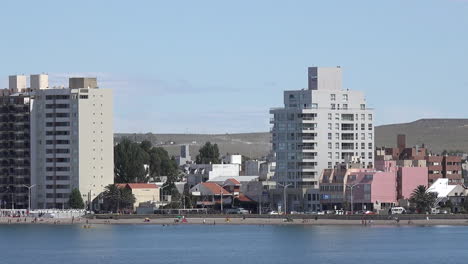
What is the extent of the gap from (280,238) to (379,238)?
1409cm

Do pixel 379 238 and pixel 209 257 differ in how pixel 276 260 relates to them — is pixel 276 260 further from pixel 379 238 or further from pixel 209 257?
pixel 379 238

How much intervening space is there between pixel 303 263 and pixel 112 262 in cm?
1961

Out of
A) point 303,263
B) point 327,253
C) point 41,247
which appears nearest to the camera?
point 303,263

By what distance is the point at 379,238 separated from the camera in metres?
193

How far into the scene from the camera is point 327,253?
169 meters

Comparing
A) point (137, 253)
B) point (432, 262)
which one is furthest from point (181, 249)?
point (432, 262)

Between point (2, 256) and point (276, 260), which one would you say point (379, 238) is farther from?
point (2, 256)

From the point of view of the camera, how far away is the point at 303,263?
508ft

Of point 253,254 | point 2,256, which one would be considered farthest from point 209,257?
point 2,256

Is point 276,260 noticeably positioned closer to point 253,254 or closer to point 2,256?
point 253,254

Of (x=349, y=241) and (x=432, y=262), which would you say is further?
(x=349, y=241)

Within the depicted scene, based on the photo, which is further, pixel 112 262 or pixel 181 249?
pixel 181 249

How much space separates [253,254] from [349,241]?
24.2m

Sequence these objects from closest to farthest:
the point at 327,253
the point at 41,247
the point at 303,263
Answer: the point at 303,263
the point at 327,253
the point at 41,247
